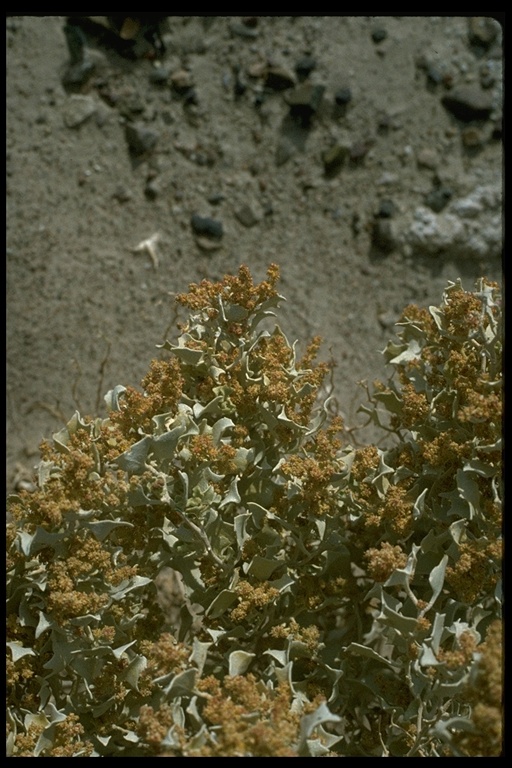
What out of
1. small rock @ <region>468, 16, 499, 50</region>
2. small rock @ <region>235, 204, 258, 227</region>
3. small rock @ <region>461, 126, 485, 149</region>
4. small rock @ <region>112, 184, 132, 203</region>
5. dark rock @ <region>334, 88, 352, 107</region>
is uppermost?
small rock @ <region>468, 16, 499, 50</region>

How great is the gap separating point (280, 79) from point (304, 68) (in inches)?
3.4

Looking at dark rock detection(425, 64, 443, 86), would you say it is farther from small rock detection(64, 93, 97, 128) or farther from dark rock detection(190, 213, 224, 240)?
small rock detection(64, 93, 97, 128)

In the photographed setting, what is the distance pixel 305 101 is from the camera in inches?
97.9

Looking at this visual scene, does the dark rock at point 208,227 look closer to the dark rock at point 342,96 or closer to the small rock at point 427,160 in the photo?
the dark rock at point 342,96

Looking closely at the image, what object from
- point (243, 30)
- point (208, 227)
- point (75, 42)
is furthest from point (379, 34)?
point (75, 42)

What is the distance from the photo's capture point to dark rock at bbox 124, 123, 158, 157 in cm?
249

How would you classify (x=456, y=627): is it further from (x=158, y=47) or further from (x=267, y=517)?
(x=158, y=47)

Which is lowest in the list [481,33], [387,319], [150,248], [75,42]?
[387,319]

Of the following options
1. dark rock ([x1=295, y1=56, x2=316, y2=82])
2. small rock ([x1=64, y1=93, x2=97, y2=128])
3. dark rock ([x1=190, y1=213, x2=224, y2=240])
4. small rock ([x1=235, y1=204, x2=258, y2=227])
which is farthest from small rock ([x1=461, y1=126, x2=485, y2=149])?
small rock ([x1=64, y1=93, x2=97, y2=128])

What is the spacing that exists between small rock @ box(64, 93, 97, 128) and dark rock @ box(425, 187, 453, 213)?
105 centimetres

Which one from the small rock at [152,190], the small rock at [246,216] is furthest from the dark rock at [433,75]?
the small rock at [152,190]

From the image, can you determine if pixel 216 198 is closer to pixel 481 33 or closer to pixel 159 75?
pixel 159 75

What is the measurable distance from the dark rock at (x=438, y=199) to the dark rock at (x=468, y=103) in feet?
0.82

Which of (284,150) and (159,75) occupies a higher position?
(159,75)
